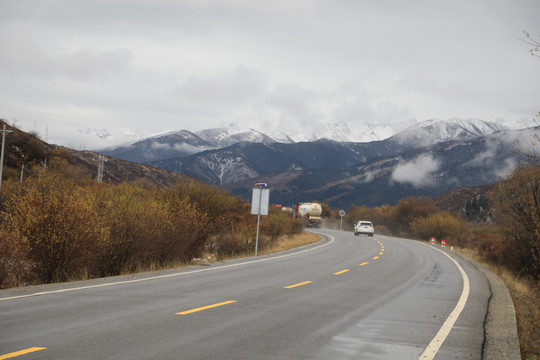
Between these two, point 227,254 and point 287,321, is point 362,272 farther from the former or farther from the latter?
point 287,321

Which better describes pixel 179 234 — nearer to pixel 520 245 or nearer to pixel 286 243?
pixel 520 245

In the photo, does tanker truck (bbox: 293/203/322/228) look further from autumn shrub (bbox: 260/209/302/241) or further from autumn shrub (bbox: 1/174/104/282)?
autumn shrub (bbox: 1/174/104/282)

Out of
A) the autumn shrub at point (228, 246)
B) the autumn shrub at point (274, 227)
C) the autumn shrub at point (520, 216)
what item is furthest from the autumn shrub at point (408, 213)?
the autumn shrub at point (228, 246)

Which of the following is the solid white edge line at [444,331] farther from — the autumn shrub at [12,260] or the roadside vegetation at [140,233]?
the autumn shrub at [12,260]

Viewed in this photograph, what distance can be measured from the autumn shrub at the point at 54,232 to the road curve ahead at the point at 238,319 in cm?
133

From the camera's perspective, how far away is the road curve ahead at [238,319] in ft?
20.9

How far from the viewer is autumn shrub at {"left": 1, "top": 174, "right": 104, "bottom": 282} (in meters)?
12.2

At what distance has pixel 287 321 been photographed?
836cm

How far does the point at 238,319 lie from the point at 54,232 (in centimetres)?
598

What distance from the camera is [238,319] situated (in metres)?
8.31

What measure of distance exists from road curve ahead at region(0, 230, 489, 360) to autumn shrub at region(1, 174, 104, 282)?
1.33m

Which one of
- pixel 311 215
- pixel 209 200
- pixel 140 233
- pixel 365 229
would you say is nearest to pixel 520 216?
pixel 209 200

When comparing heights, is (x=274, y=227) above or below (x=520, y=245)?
below

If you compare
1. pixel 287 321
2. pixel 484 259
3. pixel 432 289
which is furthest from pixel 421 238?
pixel 287 321
